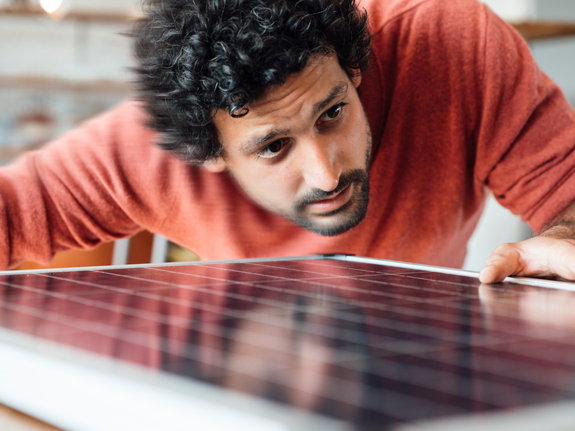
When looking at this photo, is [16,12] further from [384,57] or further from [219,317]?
[219,317]

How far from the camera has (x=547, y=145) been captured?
1.20m

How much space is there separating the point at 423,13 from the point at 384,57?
0.41 ft

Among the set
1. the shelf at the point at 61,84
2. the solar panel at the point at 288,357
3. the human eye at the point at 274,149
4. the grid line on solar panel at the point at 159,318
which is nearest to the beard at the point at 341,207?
the human eye at the point at 274,149

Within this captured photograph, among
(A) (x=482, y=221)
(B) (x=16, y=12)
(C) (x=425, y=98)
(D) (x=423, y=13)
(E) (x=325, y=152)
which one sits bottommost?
(A) (x=482, y=221)

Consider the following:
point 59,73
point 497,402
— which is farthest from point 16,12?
point 497,402

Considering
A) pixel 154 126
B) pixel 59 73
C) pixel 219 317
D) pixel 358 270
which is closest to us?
pixel 219 317

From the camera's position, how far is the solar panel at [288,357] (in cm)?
27

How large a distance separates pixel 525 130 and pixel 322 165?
52cm

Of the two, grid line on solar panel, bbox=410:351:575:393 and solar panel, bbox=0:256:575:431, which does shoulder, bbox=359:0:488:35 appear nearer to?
solar panel, bbox=0:256:575:431

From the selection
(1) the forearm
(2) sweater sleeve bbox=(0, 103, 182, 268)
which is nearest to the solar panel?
(1) the forearm

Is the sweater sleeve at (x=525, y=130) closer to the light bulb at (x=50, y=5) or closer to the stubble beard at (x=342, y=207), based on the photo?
the stubble beard at (x=342, y=207)

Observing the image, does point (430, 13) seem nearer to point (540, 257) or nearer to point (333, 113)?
point (333, 113)

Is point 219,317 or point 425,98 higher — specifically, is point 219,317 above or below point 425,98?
below

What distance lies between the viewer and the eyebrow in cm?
97
